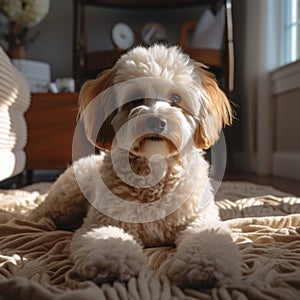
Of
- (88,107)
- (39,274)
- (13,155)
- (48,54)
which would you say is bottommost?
(39,274)

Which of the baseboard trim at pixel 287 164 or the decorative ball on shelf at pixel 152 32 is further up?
the decorative ball on shelf at pixel 152 32

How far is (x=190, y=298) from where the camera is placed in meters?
0.69

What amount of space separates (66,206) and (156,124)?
1.61 feet

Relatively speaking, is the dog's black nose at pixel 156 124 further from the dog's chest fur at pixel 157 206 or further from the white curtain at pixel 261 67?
the white curtain at pixel 261 67

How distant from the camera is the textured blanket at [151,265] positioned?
0.69 meters

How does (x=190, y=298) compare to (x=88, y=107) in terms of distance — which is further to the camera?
(x=88, y=107)

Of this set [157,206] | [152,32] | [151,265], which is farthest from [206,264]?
[152,32]

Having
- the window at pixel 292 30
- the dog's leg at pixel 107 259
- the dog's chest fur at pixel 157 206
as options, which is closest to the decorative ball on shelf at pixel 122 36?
the window at pixel 292 30

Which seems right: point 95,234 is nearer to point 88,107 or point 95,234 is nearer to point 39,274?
point 39,274

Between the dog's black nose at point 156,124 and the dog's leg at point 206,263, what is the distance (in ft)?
0.81

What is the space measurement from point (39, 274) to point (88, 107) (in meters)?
0.45

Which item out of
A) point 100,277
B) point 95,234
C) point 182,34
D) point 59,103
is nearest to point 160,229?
point 95,234

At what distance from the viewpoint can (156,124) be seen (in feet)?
3.18

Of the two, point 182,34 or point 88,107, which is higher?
point 182,34
